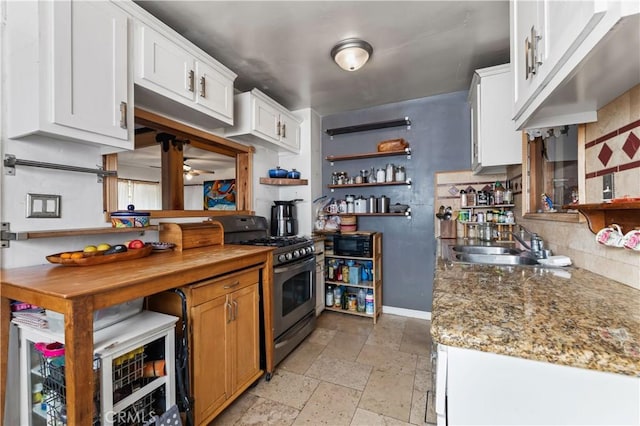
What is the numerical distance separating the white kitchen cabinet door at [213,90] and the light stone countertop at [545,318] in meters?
1.85

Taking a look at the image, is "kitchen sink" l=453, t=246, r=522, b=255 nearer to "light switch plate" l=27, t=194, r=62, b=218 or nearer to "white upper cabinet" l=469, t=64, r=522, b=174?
"white upper cabinet" l=469, t=64, r=522, b=174

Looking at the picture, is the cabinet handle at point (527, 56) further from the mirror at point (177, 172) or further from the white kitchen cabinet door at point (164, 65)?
the mirror at point (177, 172)

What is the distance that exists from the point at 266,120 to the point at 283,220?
1.04m

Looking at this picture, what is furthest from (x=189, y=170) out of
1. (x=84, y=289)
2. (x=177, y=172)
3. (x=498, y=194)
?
(x=498, y=194)

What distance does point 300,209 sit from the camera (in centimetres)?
321

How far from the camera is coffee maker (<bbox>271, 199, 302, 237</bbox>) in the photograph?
292 cm

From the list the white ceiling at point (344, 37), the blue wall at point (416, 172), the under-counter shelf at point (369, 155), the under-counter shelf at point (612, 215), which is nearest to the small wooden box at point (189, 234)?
the white ceiling at point (344, 37)

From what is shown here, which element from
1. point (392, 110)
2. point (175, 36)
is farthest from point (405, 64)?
point (175, 36)

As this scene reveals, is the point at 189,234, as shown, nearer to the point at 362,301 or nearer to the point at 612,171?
the point at 362,301

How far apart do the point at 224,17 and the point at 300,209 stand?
6.45 ft

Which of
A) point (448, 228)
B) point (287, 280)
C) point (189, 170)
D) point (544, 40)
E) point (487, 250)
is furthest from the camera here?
point (448, 228)

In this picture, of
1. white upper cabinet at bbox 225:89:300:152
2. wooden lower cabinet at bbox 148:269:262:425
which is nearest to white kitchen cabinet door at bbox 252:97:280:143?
white upper cabinet at bbox 225:89:300:152

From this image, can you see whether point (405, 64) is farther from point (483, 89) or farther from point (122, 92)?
point (122, 92)

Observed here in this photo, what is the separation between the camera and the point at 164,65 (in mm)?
1599
